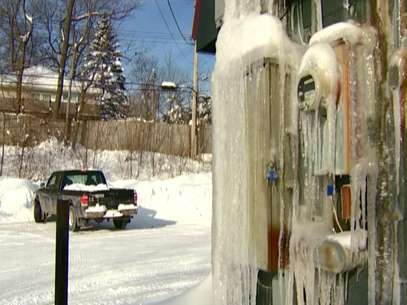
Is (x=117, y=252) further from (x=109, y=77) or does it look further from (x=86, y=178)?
(x=109, y=77)

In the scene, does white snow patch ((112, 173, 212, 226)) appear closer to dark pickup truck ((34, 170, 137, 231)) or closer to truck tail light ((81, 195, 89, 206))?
dark pickup truck ((34, 170, 137, 231))

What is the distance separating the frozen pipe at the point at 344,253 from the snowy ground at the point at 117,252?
169 inches

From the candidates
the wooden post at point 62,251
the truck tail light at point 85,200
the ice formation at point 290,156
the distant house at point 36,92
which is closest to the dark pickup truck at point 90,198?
the truck tail light at point 85,200

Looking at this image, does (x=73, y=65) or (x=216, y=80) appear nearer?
(x=216, y=80)

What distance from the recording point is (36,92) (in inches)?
2030

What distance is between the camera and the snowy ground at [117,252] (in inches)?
301

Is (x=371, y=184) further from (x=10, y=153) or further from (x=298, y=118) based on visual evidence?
(x=10, y=153)

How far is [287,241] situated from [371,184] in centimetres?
66

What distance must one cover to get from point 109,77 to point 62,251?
55770mm

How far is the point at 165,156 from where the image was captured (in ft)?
98.3

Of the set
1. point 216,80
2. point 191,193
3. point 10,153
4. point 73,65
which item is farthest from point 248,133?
point 73,65

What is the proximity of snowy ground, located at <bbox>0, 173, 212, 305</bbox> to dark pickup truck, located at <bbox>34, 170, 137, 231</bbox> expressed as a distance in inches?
17.2

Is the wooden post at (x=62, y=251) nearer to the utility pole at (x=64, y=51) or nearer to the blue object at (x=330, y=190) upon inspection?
the blue object at (x=330, y=190)

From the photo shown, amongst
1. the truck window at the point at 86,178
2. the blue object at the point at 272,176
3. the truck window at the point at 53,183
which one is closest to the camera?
the blue object at the point at 272,176
